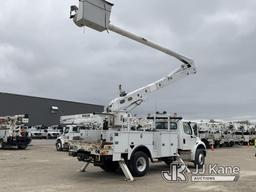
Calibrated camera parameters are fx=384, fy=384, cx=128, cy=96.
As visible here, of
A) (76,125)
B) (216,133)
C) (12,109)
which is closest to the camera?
(76,125)

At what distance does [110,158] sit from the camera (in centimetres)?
1361

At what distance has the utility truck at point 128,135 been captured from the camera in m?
12.2

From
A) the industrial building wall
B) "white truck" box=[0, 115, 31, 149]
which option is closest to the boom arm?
"white truck" box=[0, 115, 31, 149]

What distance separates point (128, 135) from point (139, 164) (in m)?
1.38

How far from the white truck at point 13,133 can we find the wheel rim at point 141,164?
65.8 ft

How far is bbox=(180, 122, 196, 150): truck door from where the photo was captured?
676 inches

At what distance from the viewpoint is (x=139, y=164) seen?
14547 mm

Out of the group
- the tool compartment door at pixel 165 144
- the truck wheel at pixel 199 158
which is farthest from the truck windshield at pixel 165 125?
the truck wheel at pixel 199 158

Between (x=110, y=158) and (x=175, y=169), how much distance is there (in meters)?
4.09

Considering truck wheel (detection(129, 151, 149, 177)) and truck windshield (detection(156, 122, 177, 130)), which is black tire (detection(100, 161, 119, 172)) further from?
truck windshield (detection(156, 122, 177, 130))

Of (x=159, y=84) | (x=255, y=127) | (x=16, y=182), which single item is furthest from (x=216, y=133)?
(x=16, y=182)

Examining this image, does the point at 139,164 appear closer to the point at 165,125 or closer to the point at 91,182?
the point at 91,182

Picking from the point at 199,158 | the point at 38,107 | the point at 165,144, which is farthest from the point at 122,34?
the point at 38,107

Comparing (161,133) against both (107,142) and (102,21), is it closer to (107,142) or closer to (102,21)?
(107,142)
